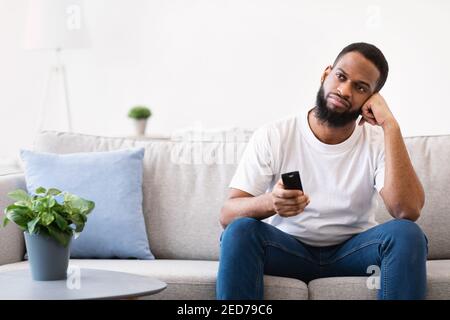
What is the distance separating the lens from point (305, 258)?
2.36 metres

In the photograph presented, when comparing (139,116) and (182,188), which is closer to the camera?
(182,188)

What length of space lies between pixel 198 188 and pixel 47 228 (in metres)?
0.87

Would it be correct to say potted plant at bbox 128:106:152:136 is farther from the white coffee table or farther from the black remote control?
the black remote control

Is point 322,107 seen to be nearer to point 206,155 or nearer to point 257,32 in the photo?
point 206,155

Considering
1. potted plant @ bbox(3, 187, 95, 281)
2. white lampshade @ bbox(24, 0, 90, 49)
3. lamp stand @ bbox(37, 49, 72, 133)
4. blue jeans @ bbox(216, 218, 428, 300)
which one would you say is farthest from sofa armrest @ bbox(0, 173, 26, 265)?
lamp stand @ bbox(37, 49, 72, 133)

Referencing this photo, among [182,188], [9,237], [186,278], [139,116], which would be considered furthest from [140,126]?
[186,278]

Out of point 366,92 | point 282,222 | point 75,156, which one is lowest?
point 282,222

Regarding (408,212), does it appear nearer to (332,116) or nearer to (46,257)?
(332,116)

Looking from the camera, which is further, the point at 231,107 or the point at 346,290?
the point at 231,107

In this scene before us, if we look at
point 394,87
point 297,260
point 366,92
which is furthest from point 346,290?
point 394,87

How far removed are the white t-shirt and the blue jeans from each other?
91 mm

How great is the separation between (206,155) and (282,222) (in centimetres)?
55

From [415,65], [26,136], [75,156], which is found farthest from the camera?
[26,136]

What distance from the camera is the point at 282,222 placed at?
2455 millimetres
